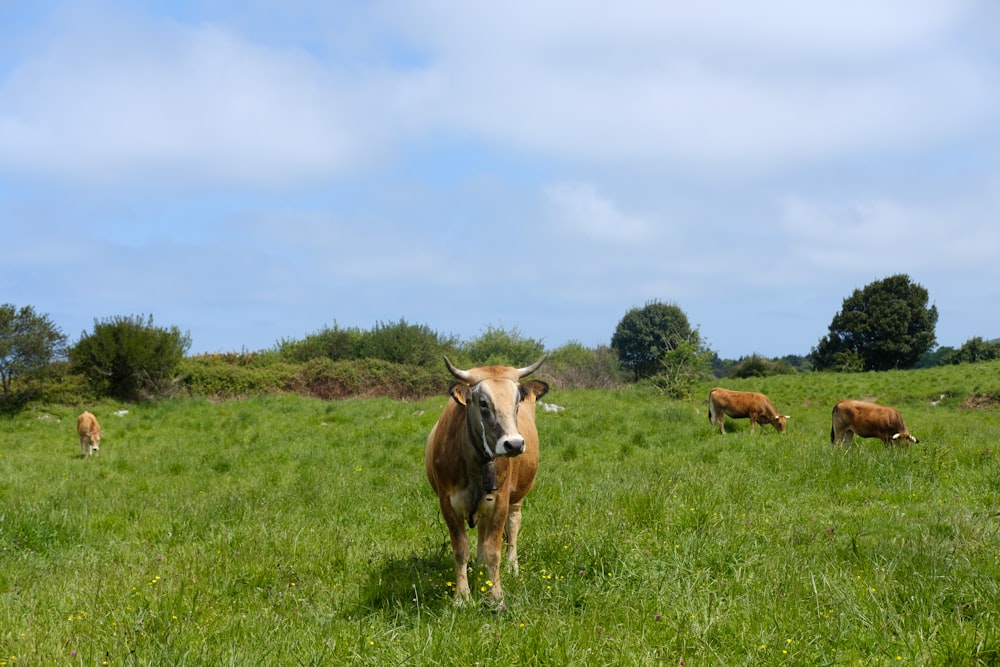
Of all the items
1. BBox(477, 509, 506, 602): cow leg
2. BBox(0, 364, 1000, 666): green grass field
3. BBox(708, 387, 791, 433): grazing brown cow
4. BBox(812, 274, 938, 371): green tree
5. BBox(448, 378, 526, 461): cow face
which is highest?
BBox(812, 274, 938, 371): green tree

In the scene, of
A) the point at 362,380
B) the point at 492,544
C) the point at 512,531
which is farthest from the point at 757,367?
the point at 492,544

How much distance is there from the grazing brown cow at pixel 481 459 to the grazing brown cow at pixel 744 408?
46.8 ft

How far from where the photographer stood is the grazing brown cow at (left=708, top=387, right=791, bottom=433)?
1900 centimetres

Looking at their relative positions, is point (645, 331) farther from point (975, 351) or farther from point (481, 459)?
point (481, 459)

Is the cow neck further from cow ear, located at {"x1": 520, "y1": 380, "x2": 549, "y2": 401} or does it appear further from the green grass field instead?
the green grass field

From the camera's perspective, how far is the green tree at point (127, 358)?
27.8m

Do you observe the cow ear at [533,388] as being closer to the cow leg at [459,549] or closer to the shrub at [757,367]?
the cow leg at [459,549]

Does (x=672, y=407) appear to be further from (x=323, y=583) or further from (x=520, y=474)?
(x=323, y=583)

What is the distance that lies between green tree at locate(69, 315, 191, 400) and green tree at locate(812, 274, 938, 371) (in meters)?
50.6

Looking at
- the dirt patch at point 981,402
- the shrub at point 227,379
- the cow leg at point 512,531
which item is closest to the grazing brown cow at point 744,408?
the dirt patch at point 981,402

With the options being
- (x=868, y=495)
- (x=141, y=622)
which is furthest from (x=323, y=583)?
(x=868, y=495)

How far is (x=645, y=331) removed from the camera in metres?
66.5

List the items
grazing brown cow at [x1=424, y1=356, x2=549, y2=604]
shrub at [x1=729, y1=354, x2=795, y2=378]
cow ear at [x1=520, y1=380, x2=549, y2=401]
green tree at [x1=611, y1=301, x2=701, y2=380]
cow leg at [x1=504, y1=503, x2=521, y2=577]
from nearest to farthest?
grazing brown cow at [x1=424, y1=356, x2=549, y2=604], cow ear at [x1=520, y1=380, x2=549, y2=401], cow leg at [x1=504, y1=503, x2=521, y2=577], shrub at [x1=729, y1=354, x2=795, y2=378], green tree at [x1=611, y1=301, x2=701, y2=380]

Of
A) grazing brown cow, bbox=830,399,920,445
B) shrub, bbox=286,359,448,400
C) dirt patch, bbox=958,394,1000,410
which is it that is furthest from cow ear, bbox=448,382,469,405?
shrub, bbox=286,359,448,400
